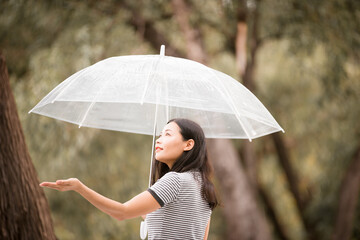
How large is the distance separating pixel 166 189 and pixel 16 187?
1.20 meters

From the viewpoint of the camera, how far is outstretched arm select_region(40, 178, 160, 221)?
6.14 feet

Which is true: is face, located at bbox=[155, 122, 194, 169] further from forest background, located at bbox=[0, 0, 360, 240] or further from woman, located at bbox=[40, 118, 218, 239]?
forest background, located at bbox=[0, 0, 360, 240]

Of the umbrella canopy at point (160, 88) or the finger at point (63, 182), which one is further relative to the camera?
the umbrella canopy at point (160, 88)

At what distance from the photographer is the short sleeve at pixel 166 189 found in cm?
207

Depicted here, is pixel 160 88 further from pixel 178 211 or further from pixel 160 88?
pixel 178 211

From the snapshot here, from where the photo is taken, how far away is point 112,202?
6.41 feet

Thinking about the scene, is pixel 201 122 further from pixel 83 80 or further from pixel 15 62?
pixel 15 62

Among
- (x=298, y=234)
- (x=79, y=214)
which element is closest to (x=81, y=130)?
(x=79, y=214)

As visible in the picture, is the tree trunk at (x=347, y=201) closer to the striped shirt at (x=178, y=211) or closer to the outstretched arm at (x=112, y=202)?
the striped shirt at (x=178, y=211)

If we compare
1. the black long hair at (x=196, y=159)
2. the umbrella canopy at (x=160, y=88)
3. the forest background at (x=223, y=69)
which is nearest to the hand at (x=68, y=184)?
the black long hair at (x=196, y=159)

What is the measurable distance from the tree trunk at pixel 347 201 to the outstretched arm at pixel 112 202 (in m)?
5.60

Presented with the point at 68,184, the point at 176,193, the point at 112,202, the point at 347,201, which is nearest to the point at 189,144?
the point at 176,193

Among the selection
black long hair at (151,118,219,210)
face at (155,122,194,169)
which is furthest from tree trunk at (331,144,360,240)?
face at (155,122,194,169)

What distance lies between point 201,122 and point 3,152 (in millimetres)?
1259
